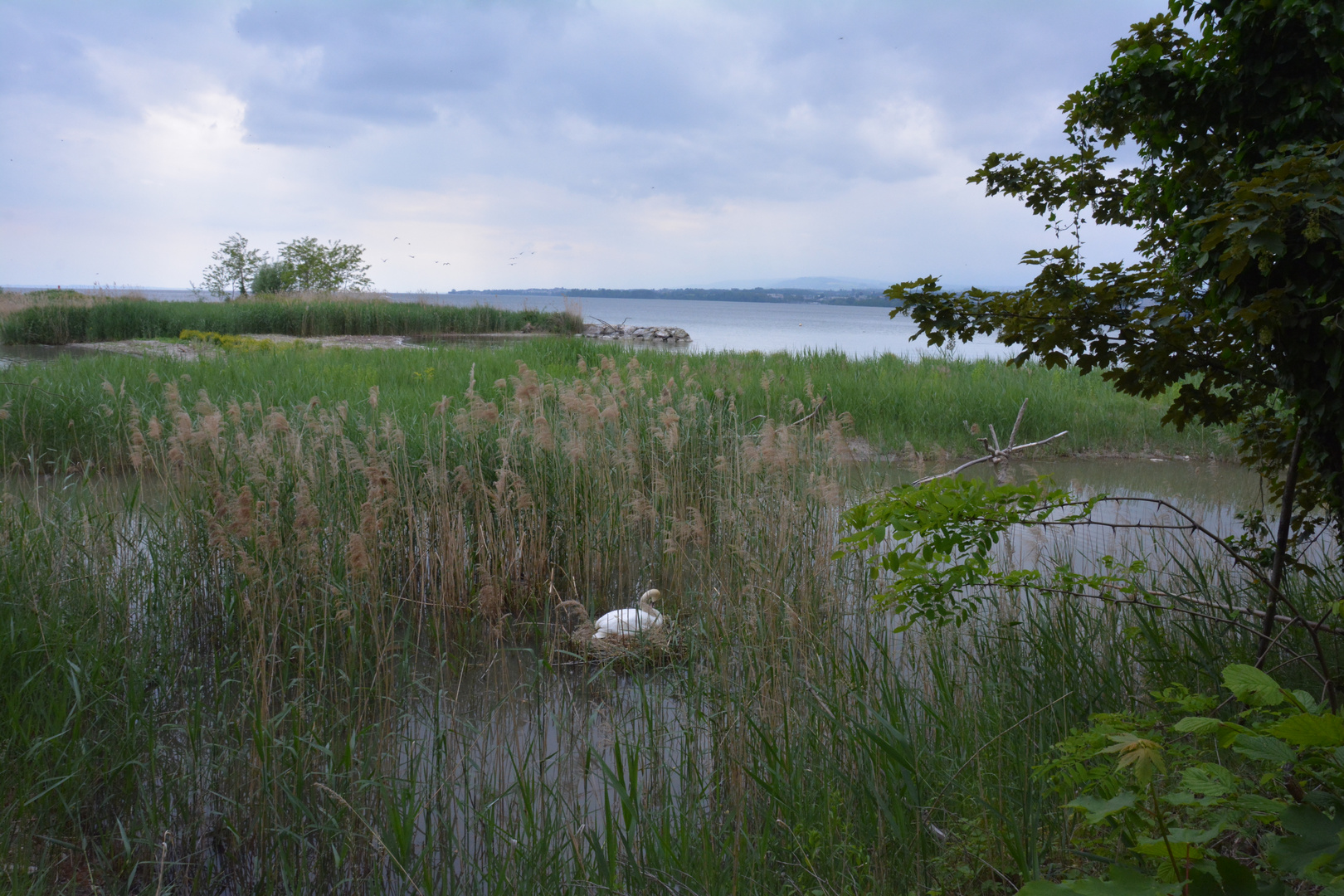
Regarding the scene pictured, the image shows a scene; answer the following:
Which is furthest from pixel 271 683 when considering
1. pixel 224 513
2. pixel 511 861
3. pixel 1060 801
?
pixel 1060 801

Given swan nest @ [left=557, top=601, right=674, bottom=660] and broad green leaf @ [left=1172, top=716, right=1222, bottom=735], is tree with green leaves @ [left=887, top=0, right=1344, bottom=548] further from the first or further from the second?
swan nest @ [left=557, top=601, right=674, bottom=660]

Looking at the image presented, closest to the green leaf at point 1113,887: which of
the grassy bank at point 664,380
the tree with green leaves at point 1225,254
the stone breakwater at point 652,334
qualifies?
the tree with green leaves at point 1225,254

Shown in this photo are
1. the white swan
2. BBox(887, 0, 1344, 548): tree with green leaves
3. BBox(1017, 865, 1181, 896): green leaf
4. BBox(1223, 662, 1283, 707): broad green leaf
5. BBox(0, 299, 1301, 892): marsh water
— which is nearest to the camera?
BBox(1017, 865, 1181, 896): green leaf

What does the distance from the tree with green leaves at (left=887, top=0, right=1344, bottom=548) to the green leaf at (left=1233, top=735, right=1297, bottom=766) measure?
1015 millimetres

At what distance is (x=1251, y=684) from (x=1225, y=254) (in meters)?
1.01

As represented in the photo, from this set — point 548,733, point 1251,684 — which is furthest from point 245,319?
point 1251,684

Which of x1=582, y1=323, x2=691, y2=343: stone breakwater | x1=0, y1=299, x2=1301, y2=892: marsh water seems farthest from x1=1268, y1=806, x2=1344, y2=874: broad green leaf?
x1=582, y1=323, x2=691, y2=343: stone breakwater

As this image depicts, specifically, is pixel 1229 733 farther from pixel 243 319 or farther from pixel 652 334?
pixel 652 334

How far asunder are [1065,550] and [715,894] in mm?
3439

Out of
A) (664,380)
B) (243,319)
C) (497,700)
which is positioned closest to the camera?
(497,700)

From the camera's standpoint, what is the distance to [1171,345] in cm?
237

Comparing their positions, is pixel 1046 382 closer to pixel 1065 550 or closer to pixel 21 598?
pixel 1065 550

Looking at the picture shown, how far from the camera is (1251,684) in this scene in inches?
53.5

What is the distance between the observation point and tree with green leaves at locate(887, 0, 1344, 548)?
186cm
